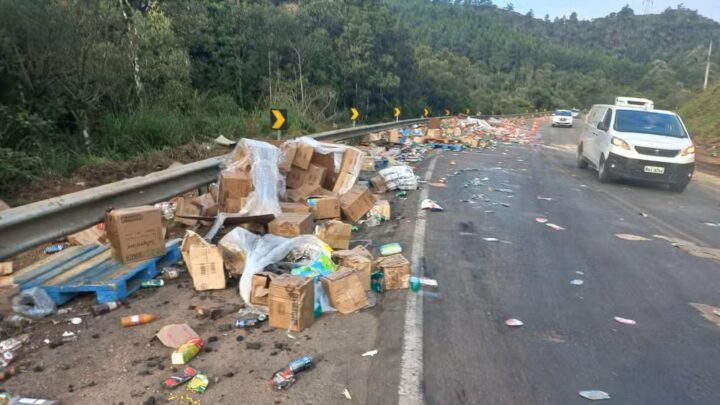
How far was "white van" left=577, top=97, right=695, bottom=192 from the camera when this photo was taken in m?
11.3

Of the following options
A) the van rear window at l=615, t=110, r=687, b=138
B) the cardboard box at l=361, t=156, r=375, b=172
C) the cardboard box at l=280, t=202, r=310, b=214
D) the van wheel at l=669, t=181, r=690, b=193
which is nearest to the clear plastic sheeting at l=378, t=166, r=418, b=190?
the cardboard box at l=361, t=156, r=375, b=172

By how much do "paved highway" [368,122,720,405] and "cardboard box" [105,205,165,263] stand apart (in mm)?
2263

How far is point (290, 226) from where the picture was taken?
5629mm

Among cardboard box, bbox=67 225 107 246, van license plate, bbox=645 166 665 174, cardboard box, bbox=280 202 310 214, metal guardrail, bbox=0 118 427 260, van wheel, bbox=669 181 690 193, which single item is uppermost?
metal guardrail, bbox=0 118 427 260

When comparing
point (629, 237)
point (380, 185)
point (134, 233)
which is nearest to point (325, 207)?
point (134, 233)

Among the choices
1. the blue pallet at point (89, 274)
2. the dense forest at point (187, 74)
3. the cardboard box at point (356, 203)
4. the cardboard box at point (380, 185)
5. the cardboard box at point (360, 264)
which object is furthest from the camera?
the cardboard box at point (380, 185)

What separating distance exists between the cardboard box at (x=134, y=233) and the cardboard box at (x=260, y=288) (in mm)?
1270

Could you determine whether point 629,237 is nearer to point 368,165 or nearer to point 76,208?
point 368,165

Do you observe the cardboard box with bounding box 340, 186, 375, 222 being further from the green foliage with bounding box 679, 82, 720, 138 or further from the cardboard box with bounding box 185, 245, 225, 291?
the green foliage with bounding box 679, 82, 720, 138

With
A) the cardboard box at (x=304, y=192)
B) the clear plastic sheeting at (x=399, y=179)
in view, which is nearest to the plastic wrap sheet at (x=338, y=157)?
the cardboard box at (x=304, y=192)

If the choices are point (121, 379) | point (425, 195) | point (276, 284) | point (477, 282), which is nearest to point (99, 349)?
point (121, 379)

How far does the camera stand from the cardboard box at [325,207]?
22.5ft

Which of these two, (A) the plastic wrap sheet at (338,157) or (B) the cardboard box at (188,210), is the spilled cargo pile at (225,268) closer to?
(B) the cardboard box at (188,210)

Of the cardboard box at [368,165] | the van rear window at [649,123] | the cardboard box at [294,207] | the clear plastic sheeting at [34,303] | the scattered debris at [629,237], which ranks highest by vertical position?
the van rear window at [649,123]
